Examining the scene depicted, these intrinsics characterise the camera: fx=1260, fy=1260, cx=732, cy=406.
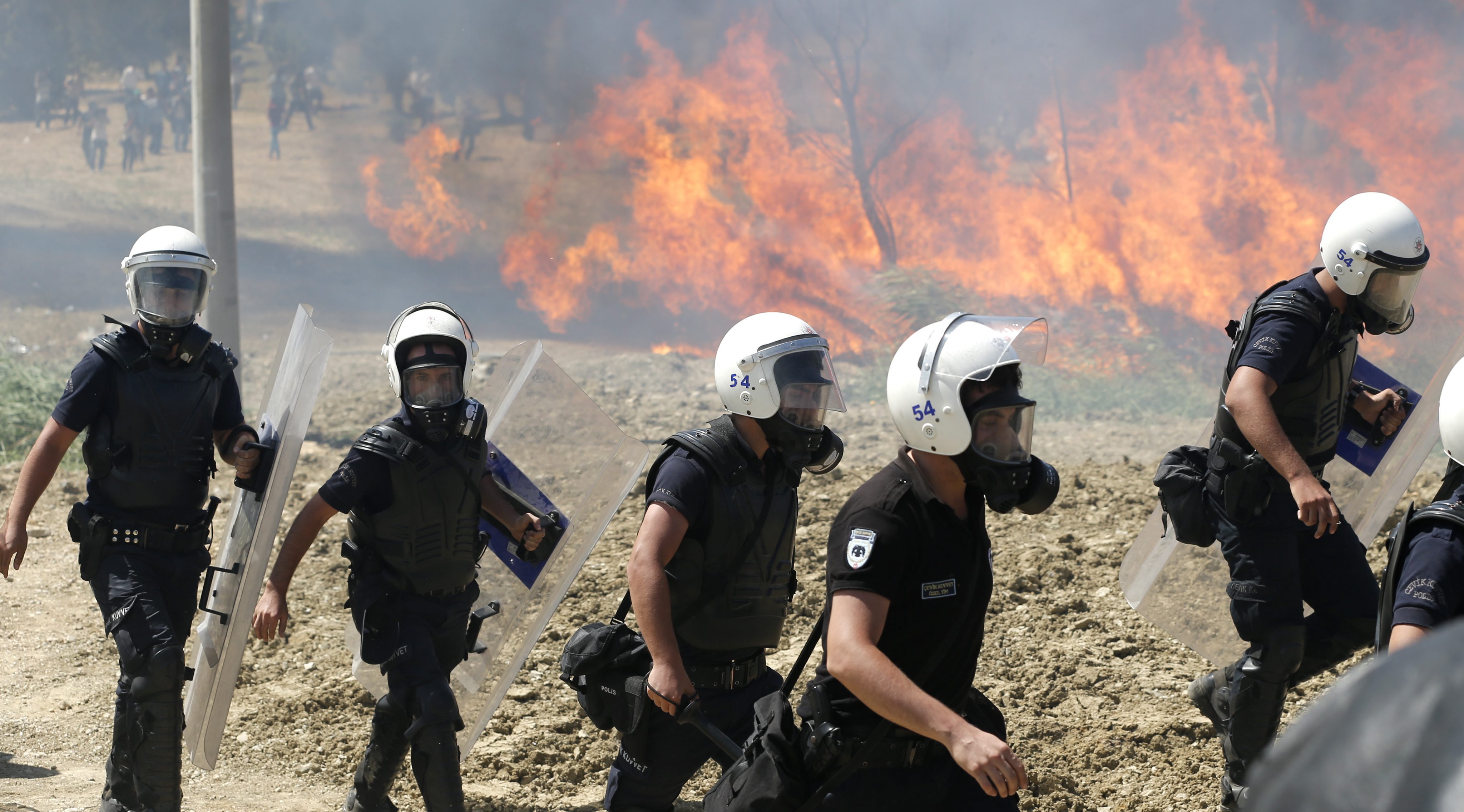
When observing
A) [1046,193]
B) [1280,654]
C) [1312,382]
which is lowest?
[1280,654]

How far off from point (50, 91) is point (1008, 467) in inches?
1013

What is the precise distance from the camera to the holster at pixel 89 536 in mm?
4449

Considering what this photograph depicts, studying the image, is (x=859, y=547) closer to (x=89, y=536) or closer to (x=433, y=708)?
(x=433, y=708)

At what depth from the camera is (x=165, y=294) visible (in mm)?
4582

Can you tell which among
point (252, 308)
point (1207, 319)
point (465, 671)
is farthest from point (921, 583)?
point (252, 308)

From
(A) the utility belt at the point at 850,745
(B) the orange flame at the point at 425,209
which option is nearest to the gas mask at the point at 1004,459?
(A) the utility belt at the point at 850,745

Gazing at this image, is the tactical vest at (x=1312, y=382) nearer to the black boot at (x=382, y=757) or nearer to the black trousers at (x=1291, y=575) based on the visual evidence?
the black trousers at (x=1291, y=575)

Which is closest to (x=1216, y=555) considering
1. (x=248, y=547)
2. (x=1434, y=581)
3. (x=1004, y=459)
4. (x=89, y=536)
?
(x=1434, y=581)

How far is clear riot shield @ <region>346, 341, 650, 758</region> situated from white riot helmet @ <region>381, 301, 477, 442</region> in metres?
0.46

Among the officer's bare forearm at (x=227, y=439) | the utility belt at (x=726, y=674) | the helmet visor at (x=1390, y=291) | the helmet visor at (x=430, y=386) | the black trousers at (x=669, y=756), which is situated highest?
the helmet visor at (x=1390, y=291)

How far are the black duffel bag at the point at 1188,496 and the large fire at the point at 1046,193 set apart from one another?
11.5m

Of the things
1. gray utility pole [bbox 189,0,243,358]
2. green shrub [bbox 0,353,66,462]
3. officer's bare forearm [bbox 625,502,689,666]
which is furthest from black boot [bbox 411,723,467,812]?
green shrub [bbox 0,353,66,462]

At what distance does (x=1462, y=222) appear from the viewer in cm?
1449

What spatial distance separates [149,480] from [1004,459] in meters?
3.19
